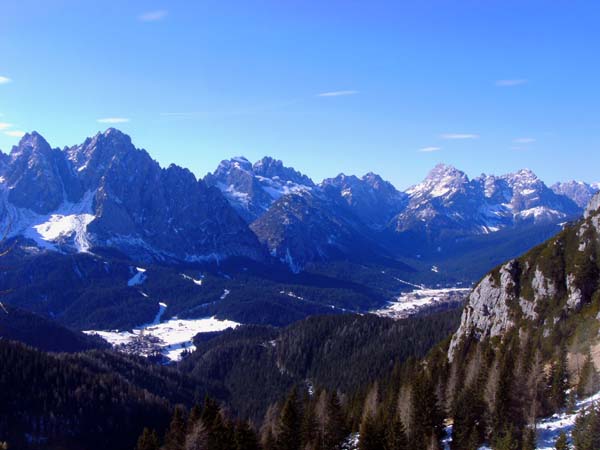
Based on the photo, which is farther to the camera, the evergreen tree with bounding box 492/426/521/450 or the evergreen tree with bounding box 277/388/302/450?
the evergreen tree with bounding box 277/388/302/450

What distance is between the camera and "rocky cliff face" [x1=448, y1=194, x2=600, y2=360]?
117812mm

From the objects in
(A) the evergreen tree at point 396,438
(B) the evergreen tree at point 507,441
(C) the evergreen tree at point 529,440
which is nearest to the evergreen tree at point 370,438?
(A) the evergreen tree at point 396,438

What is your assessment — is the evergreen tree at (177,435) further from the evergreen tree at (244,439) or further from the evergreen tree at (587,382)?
the evergreen tree at (587,382)

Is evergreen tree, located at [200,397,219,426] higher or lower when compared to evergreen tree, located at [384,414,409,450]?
higher

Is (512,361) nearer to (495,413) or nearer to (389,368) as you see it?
(495,413)

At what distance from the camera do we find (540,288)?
129 meters

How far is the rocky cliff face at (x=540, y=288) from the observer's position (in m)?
118

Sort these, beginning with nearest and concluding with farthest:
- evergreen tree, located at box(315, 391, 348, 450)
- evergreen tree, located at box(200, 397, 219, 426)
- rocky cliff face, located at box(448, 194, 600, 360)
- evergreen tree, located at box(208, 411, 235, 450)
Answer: evergreen tree, located at box(208, 411, 235, 450) < evergreen tree, located at box(200, 397, 219, 426) < evergreen tree, located at box(315, 391, 348, 450) < rocky cliff face, located at box(448, 194, 600, 360)

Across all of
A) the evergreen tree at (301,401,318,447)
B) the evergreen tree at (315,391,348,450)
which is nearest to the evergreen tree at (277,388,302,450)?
the evergreen tree at (301,401,318,447)

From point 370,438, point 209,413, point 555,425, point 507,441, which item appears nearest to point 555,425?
point 555,425

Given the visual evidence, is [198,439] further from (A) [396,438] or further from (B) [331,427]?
(A) [396,438]

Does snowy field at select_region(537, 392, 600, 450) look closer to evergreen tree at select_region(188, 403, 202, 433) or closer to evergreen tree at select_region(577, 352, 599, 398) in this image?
evergreen tree at select_region(577, 352, 599, 398)

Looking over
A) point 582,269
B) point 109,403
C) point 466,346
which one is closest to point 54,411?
point 109,403

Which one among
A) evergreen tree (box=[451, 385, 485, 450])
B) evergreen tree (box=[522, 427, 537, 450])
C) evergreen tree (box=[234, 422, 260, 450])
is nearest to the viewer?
evergreen tree (box=[522, 427, 537, 450])
